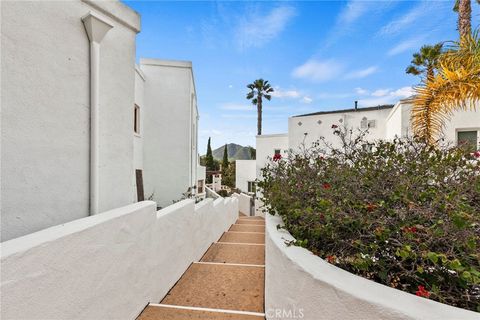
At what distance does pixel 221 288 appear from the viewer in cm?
421

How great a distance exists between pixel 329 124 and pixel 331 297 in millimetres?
19027

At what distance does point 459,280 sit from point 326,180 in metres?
1.96

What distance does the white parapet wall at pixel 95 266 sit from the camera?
5.90ft

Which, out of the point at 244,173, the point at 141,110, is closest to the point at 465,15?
the point at 141,110

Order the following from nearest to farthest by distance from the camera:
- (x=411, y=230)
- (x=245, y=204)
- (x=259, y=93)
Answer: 1. (x=411, y=230)
2. (x=245, y=204)
3. (x=259, y=93)

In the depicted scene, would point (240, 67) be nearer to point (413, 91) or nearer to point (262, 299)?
point (413, 91)

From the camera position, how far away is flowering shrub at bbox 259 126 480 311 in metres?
1.77

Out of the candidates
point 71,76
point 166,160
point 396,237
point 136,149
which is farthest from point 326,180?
point 166,160

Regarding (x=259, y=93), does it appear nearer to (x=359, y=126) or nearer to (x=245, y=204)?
(x=359, y=126)

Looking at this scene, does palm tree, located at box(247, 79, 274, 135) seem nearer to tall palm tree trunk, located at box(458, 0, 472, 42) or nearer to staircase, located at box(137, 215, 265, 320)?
tall palm tree trunk, located at box(458, 0, 472, 42)

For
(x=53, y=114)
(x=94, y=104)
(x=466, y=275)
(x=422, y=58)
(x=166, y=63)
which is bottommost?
(x=466, y=275)

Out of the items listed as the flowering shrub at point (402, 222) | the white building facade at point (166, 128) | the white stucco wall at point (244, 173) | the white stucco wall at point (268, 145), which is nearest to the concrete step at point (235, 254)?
the flowering shrub at point (402, 222)

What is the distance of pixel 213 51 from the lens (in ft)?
33.8

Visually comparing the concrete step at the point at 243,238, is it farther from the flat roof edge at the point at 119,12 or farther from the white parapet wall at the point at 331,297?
the flat roof edge at the point at 119,12
